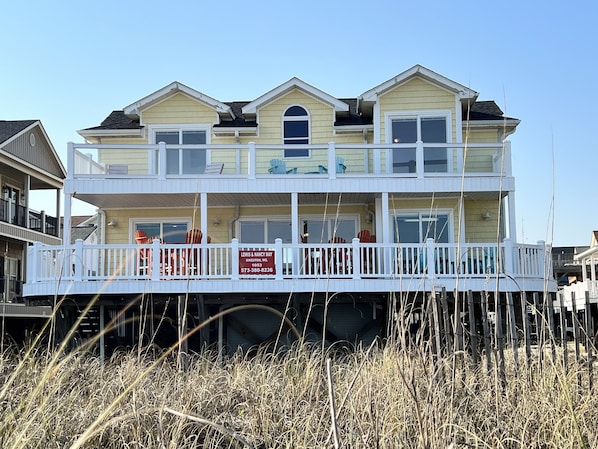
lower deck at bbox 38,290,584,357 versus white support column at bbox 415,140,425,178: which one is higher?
white support column at bbox 415,140,425,178

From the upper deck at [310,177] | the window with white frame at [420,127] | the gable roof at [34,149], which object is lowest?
the upper deck at [310,177]

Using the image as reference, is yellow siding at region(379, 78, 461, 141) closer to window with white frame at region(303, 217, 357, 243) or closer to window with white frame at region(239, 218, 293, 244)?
window with white frame at region(303, 217, 357, 243)

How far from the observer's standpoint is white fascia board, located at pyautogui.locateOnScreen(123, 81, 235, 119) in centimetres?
1902

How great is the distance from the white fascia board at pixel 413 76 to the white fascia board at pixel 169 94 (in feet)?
11.9

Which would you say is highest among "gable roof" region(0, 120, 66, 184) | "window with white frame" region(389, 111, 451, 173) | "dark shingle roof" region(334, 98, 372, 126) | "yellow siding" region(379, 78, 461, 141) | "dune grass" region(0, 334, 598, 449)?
"gable roof" region(0, 120, 66, 184)

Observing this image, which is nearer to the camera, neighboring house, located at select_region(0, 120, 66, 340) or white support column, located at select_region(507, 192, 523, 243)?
white support column, located at select_region(507, 192, 523, 243)

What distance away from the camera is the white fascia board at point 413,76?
18250 millimetres

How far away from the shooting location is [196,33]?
9.05 metres

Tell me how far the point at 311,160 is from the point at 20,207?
57.4 ft

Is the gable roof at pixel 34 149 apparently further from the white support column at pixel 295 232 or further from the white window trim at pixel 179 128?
the white support column at pixel 295 232

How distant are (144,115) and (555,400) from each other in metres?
15.6

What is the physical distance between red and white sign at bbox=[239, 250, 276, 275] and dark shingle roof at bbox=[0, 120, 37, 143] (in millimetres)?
18163

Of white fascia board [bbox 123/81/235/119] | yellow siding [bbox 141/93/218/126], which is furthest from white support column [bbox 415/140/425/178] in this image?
yellow siding [bbox 141/93/218/126]

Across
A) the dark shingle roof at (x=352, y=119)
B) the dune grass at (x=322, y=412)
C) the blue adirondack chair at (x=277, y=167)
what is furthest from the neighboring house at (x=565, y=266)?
the dune grass at (x=322, y=412)
